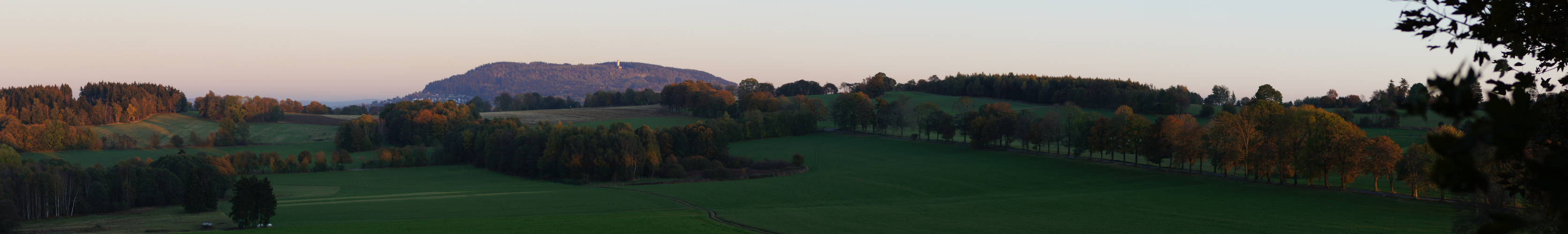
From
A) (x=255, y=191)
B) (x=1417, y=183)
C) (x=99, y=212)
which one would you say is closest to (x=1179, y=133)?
(x=1417, y=183)

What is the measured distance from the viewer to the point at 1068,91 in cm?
13050

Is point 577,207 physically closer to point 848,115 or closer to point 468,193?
point 468,193

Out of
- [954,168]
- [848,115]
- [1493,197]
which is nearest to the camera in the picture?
[1493,197]

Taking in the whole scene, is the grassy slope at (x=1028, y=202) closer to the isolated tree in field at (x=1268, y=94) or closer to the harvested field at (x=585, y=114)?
the isolated tree in field at (x=1268, y=94)

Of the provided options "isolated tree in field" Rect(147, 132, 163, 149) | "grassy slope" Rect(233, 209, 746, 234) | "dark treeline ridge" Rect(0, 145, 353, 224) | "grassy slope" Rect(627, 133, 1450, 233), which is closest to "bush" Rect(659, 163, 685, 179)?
"grassy slope" Rect(627, 133, 1450, 233)

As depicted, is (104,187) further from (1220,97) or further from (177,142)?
(1220,97)

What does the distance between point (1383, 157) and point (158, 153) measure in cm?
12384

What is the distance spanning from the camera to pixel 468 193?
2319 inches

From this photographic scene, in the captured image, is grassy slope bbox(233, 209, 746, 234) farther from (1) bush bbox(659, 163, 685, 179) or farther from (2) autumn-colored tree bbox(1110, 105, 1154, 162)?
(2) autumn-colored tree bbox(1110, 105, 1154, 162)

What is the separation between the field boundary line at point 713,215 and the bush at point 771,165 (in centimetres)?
1696

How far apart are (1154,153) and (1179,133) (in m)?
3.67

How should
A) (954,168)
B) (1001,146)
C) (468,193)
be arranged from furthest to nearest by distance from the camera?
(1001,146), (954,168), (468,193)

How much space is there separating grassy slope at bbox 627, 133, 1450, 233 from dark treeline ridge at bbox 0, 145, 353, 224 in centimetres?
3144

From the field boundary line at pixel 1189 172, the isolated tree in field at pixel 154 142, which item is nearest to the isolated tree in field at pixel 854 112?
the field boundary line at pixel 1189 172
